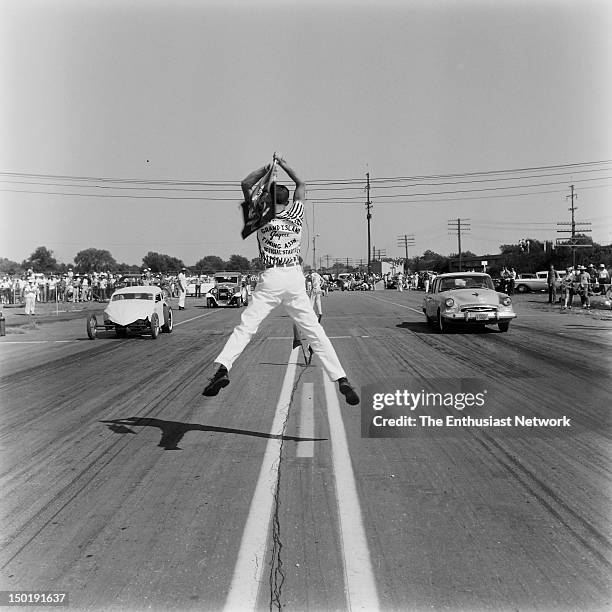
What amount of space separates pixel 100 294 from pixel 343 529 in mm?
44011

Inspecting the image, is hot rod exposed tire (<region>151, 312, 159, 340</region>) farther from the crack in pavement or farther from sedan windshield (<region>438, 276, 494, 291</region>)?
the crack in pavement

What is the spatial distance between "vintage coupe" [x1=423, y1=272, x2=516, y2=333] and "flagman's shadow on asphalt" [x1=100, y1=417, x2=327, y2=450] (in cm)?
1133

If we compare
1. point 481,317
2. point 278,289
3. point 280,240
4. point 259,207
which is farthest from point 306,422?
point 481,317

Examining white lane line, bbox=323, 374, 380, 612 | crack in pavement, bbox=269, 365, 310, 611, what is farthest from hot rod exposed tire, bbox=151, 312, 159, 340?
crack in pavement, bbox=269, 365, 310, 611

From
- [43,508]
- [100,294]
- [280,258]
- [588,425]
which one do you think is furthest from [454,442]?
[100,294]

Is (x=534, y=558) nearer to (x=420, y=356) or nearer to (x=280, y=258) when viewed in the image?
(x=280, y=258)

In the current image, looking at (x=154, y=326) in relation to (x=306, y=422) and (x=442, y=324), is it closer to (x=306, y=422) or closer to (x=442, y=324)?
(x=442, y=324)

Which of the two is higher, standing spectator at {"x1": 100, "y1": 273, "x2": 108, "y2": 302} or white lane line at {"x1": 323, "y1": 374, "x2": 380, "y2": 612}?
standing spectator at {"x1": 100, "y1": 273, "x2": 108, "y2": 302}

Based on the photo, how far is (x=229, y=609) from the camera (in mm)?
3236

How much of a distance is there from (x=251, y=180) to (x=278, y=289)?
94 centimetres

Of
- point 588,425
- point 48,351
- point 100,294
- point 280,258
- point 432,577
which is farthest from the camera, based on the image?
point 100,294

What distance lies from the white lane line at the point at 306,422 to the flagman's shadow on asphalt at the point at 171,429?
0.17 m

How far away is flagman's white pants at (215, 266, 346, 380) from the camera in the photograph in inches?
229
